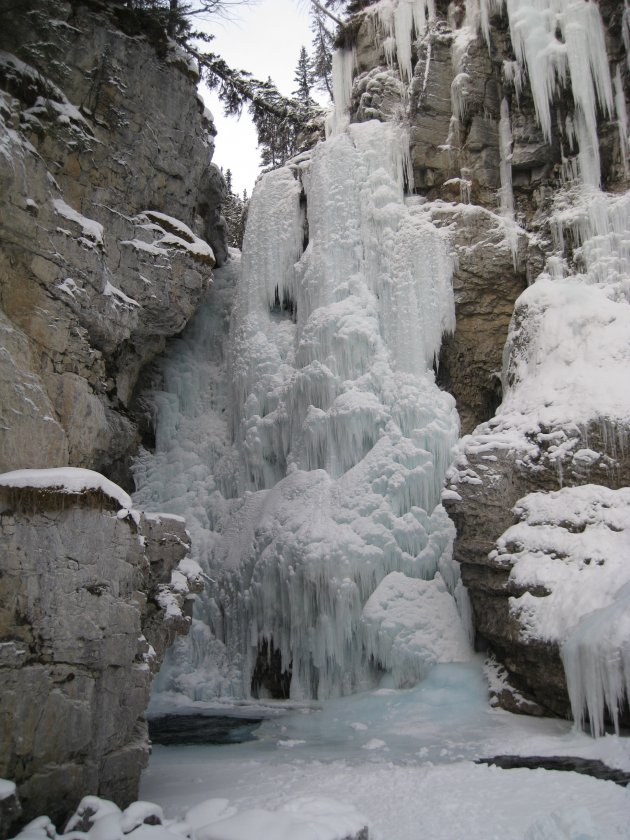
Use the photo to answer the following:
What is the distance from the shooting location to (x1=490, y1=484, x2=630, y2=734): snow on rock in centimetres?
734

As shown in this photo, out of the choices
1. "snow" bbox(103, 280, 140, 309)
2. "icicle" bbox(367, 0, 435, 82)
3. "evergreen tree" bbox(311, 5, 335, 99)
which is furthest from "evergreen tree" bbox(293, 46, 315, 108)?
"snow" bbox(103, 280, 140, 309)

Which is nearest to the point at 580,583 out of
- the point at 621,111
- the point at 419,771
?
the point at 419,771

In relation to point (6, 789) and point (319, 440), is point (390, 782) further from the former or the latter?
point (319, 440)

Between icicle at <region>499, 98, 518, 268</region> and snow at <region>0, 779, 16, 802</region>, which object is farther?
icicle at <region>499, 98, 518, 268</region>

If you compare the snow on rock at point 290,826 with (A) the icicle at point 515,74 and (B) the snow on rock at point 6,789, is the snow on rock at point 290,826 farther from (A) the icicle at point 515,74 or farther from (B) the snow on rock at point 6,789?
(A) the icicle at point 515,74

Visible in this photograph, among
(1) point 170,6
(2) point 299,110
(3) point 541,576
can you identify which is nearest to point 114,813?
(3) point 541,576

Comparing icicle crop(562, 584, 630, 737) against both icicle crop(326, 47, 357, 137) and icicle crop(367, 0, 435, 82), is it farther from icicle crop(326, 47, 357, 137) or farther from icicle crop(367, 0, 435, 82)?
icicle crop(326, 47, 357, 137)

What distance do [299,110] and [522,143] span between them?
570 cm

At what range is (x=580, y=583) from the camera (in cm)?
854

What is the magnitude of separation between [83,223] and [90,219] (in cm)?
158

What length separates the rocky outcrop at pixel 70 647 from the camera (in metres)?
5.21

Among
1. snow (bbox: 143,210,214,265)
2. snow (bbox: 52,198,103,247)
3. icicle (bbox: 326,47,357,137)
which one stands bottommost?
snow (bbox: 52,198,103,247)

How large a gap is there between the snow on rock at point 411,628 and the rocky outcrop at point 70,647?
4.90 metres

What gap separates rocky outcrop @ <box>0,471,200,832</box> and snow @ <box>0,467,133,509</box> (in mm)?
17
